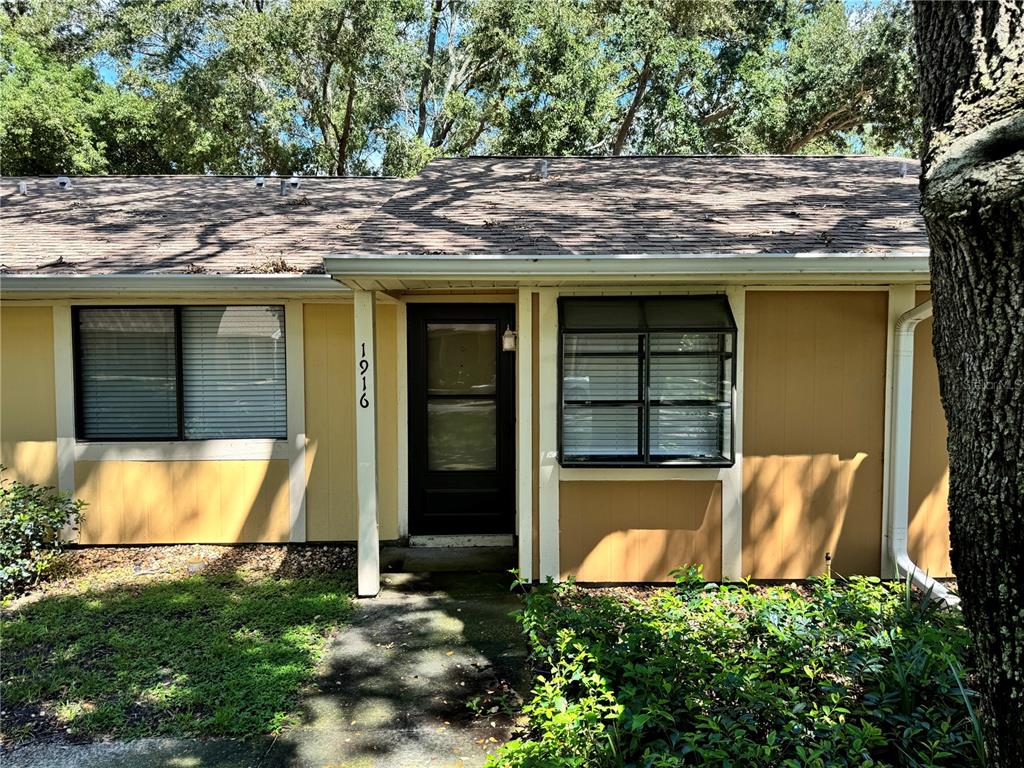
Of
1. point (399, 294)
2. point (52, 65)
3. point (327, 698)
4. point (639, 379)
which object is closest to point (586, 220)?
point (639, 379)

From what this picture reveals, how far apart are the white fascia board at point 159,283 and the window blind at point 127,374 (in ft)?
1.76

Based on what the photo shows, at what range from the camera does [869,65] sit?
1661 cm

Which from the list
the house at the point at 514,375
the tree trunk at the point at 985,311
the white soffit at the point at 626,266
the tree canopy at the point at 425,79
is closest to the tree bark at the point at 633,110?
the tree canopy at the point at 425,79

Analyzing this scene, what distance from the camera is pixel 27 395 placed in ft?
19.7

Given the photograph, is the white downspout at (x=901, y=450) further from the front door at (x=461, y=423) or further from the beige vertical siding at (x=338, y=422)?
the beige vertical siding at (x=338, y=422)

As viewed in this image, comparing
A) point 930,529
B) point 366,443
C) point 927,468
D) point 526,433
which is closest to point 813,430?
point 927,468

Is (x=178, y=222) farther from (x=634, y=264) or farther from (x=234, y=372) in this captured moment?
(x=634, y=264)

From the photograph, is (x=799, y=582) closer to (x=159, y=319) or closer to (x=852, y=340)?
(x=852, y=340)

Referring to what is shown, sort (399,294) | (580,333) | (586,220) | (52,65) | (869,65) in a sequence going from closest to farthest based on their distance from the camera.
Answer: (580,333) → (586,220) → (399,294) → (869,65) → (52,65)

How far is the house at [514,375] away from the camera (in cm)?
495

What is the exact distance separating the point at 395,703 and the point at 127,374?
169 inches

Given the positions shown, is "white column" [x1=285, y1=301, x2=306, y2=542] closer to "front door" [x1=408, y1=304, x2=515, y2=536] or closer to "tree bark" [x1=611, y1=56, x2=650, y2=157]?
"front door" [x1=408, y1=304, x2=515, y2=536]

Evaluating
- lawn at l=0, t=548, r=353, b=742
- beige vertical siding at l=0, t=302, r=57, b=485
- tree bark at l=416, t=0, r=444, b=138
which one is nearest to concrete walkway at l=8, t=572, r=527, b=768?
lawn at l=0, t=548, r=353, b=742

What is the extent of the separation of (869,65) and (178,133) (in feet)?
59.3
